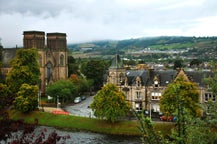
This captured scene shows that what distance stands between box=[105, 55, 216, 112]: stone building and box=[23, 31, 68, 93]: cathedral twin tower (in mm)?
33829

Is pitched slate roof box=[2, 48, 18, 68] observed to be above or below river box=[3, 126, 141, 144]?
above

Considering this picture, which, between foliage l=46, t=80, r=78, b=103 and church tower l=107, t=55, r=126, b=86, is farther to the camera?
foliage l=46, t=80, r=78, b=103

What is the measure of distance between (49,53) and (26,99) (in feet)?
117

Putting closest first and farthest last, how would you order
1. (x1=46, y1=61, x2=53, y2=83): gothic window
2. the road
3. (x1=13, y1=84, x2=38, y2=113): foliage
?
(x1=13, y1=84, x2=38, y2=113): foliage < the road < (x1=46, y1=61, x2=53, y2=83): gothic window

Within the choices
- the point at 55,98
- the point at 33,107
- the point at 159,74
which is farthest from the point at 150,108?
the point at 55,98

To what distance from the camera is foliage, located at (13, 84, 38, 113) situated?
66.6 meters

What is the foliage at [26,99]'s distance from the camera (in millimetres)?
66562

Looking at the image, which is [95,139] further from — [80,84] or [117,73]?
[80,84]

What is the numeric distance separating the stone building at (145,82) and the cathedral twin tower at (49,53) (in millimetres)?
33829

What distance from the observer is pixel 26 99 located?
66.8 meters

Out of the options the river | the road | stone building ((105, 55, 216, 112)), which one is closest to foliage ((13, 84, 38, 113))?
the road

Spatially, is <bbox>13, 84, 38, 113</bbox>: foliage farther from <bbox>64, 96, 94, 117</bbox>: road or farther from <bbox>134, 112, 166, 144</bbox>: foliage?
<bbox>134, 112, 166, 144</bbox>: foliage

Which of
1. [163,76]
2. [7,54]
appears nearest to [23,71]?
[7,54]

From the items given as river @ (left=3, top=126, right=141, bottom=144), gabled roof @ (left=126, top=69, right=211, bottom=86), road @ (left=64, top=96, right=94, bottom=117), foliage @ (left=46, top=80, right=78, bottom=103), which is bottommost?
river @ (left=3, top=126, right=141, bottom=144)
